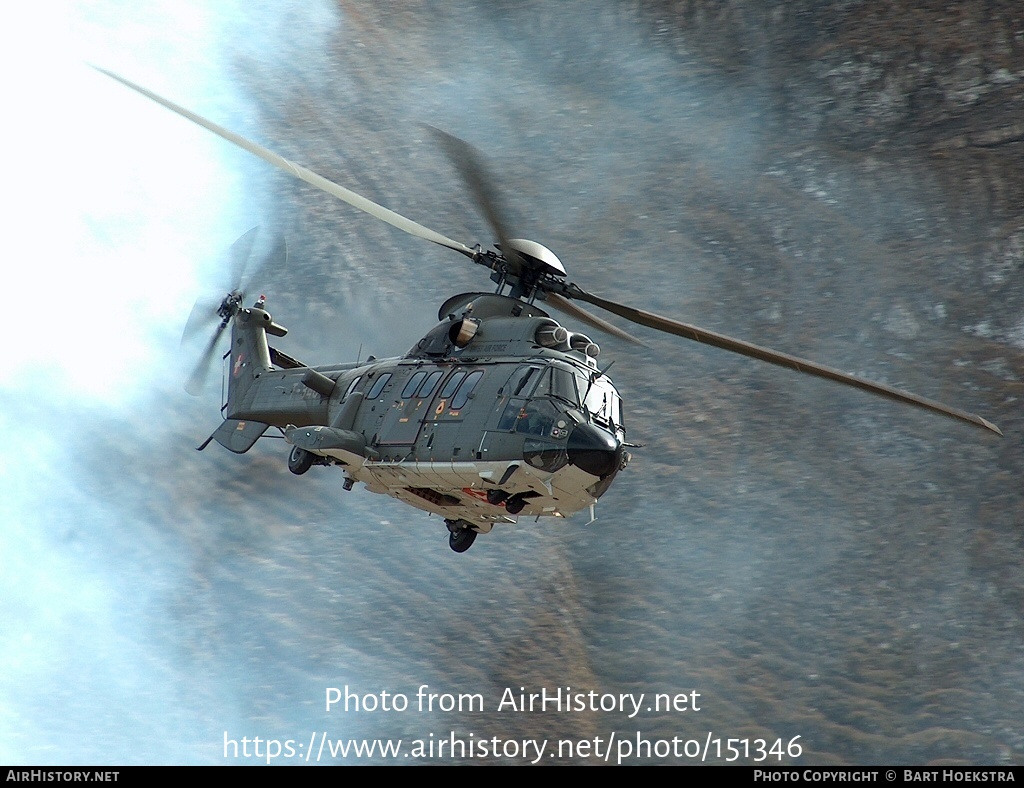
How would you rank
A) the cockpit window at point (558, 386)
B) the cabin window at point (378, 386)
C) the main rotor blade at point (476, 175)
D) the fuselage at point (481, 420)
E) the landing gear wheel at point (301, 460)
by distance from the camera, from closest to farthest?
the main rotor blade at point (476, 175) → the fuselage at point (481, 420) → the cockpit window at point (558, 386) → the landing gear wheel at point (301, 460) → the cabin window at point (378, 386)

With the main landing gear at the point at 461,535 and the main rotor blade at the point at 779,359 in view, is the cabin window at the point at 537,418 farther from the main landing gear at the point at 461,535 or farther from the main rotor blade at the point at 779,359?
the main landing gear at the point at 461,535

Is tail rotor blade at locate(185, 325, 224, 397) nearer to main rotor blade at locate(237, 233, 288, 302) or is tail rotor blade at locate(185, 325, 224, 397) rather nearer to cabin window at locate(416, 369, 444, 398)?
main rotor blade at locate(237, 233, 288, 302)

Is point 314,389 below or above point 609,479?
above

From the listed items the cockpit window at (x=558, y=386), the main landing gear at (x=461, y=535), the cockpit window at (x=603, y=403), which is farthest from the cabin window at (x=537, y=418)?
the main landing gear at (x=461, y=535)

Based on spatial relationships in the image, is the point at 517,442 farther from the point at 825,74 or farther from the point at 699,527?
the point at 825,74

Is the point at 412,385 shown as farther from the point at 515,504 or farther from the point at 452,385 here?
the point at 515,504

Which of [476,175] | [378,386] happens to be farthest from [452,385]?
[476,175]

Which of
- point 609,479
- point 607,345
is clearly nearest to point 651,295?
point 607,345
